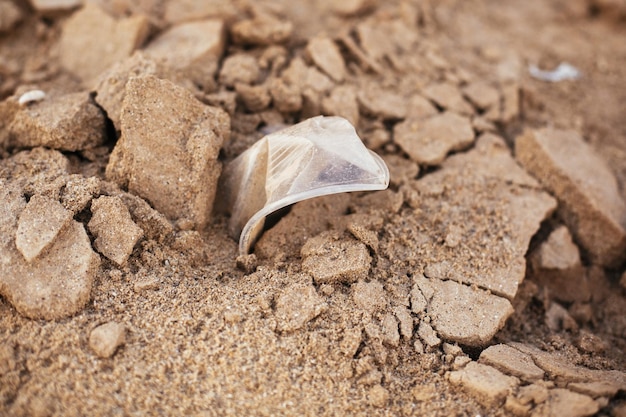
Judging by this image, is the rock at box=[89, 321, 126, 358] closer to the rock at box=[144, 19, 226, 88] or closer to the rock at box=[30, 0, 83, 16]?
the rock at box=[144, 19, 226, 88]

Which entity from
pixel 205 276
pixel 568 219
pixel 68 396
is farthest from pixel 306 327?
pixel 568 219

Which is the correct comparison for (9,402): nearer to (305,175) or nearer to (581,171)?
(305,175)

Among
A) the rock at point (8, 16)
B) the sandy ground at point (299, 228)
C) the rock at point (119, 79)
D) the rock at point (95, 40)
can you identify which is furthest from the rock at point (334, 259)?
the rock at point (8, 16)

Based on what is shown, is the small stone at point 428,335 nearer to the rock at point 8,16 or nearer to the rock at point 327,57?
the rock at point 327,57

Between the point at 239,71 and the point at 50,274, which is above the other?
the point at 239,71

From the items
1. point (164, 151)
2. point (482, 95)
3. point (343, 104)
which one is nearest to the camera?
point (164, 151)

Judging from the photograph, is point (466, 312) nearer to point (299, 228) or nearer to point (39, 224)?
point (299, 228)

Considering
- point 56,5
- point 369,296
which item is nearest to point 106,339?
point 369,296
